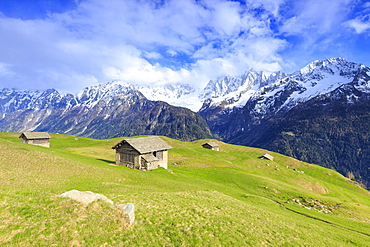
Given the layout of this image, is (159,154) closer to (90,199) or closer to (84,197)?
(84,197)

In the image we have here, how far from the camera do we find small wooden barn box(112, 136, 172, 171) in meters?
61.8

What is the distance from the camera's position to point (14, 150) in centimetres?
4600

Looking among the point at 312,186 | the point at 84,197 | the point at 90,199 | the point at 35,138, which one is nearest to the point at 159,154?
the point at 84,197

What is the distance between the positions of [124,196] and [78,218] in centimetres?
1152

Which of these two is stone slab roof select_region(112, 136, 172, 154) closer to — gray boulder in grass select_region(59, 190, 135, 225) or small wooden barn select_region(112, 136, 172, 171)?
small wooden barn select_region(112, 136, 172, 171)

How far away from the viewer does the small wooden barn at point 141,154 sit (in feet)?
203

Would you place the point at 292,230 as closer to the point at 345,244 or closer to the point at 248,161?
the point at 345,244

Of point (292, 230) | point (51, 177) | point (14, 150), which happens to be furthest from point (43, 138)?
point (292, 230)

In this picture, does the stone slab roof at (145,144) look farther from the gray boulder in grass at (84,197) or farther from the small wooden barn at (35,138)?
the small wooden barn at (35,138)

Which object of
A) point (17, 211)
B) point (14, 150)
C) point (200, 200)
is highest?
point (14, 150)

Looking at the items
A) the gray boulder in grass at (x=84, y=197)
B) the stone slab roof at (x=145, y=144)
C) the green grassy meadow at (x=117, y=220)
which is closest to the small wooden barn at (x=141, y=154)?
the stone slab roof at (x=145, y=144)

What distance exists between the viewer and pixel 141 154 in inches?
2435

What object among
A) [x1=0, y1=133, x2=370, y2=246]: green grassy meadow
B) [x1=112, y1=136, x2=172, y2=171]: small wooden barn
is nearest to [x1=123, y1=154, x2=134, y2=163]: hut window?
[x1=112, y1=136, x2=172, y2=171]: small wooden barn

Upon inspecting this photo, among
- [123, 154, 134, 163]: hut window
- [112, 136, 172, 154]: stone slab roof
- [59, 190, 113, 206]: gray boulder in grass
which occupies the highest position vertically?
[112, 136, 172, 154]: stone slab roof
